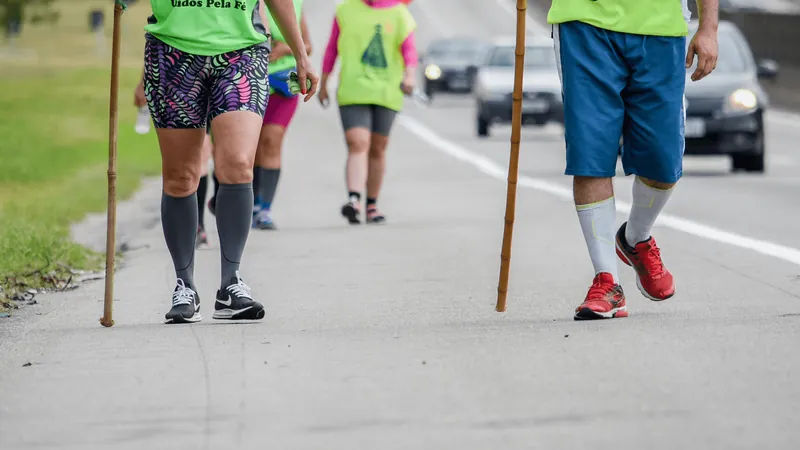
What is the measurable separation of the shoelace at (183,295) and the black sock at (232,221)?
0.14m

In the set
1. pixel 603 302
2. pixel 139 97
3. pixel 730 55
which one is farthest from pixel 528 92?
pixel 603 302

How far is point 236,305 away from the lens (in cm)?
772

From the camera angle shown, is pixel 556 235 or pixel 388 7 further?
pixel 388 7

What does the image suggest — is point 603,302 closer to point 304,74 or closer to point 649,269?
point 649,269

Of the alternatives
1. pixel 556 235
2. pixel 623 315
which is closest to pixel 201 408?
pixel 623 315

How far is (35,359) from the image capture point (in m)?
6.73

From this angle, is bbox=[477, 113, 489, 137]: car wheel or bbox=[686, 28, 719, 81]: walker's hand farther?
bbox=[477, 113, 489, 137]: car wheel

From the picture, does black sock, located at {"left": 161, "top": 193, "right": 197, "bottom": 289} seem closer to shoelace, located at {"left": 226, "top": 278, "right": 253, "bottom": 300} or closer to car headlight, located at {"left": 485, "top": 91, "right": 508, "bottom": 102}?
shoelace, located at {"left": 226, "top": 278, "right": 253, "bottom": 300}

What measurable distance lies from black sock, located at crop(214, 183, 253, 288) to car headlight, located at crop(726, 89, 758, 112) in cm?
1255

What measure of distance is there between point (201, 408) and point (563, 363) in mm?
1269

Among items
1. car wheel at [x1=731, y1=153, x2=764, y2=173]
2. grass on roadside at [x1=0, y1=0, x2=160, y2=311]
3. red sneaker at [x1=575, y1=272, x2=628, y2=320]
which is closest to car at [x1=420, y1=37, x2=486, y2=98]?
grass on roadside at [x1=0, y1=0, x2=160, y2=311]

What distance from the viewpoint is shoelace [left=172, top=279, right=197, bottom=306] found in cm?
777

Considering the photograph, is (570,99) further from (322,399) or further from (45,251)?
(45,251)

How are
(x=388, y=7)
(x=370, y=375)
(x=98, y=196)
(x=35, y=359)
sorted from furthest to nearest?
(x=98, y=196) → (x=388, y=7) → (x=35, y=359) → (x=370, y=375)
